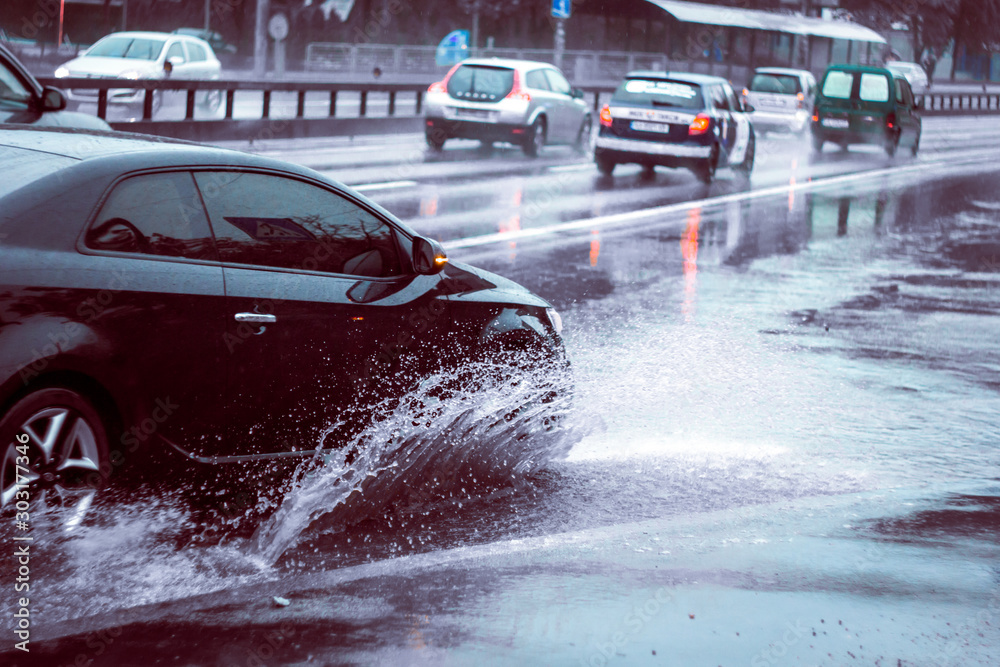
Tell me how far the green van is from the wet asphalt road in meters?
19.4

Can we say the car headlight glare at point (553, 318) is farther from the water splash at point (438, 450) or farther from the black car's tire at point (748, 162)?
the black car's tire at point (748, 162)

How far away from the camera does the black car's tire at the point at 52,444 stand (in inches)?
161

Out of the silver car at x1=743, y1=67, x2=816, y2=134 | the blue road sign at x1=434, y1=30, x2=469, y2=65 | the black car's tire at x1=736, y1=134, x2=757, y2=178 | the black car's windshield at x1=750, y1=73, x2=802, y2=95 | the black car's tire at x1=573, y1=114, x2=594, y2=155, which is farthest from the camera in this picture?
the blue road sign at x1=434, y1=30, x2=469, y2=65

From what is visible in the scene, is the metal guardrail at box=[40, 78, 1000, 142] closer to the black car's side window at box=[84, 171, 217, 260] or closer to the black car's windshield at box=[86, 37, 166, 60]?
the black car's windshield at box=[86, 37, 166, 60]

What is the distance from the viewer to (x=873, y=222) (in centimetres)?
1822

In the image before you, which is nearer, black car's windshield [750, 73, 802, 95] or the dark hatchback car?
the dark hatchback car

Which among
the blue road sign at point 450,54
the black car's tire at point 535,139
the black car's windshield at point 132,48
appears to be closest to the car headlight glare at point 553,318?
the black car's tire at point 535,139

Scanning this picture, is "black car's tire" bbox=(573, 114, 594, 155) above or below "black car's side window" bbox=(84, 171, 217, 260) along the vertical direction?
above

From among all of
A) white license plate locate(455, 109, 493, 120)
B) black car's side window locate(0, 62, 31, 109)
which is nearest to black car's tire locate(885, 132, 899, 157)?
white license plate locate(455, 109, 493, 120)

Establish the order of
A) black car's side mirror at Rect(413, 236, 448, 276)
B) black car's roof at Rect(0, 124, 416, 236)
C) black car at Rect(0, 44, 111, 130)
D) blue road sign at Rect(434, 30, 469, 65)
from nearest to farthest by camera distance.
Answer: black car's roof at Rect(0, 124, 416, 236)
black car's side mirror at Rect(413, 236, 448, 276)
black car at Rect(0, 44, 111, 130)
blue road sign at Rect(434, 30, 469, 65)

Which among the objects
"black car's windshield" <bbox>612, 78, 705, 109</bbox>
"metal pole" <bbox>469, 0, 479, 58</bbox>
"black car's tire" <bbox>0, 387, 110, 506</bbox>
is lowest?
"black car's tire" <bbox>0, 387, 110, 506</bbox>

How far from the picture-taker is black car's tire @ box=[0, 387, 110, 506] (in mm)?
4090

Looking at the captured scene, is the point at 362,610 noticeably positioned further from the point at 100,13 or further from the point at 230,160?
the point at 100,13

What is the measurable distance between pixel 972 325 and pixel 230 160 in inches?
293
